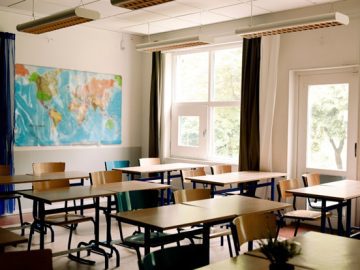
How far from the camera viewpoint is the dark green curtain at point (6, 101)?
6.66 meters

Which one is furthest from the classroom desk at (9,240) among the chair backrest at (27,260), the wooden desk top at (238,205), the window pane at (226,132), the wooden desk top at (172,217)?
the window pane at (226,132)

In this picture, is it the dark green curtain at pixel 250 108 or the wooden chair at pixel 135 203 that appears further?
the dark green curtain at pixel 250 108

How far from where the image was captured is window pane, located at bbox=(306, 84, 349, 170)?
6.08 metres

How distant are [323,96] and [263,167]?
1.36m

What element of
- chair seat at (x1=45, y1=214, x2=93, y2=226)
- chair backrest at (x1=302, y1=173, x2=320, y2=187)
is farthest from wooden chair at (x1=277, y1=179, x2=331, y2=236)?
chair seat at (x1=45, y1=214, x2=93, y2=226)

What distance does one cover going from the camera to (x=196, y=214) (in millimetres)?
3467

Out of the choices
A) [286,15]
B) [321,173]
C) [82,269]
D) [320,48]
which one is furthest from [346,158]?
[82,269]

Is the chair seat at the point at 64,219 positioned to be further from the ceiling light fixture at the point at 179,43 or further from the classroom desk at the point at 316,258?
the ceiling light fixture at the point at 179,43

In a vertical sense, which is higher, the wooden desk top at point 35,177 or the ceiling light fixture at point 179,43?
the ceiling light fixture at point 179,43

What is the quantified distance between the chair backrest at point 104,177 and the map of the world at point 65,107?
2.25 metres

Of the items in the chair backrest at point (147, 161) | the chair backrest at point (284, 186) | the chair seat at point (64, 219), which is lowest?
the chair seat at point (64, 219)

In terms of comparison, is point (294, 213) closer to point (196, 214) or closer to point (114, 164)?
point (196, 214)

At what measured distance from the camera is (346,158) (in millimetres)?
6020

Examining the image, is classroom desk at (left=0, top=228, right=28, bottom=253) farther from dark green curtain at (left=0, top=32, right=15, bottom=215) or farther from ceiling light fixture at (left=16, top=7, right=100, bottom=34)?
dark green curtain at (left=0, top=32, right=15, bottom=215)
